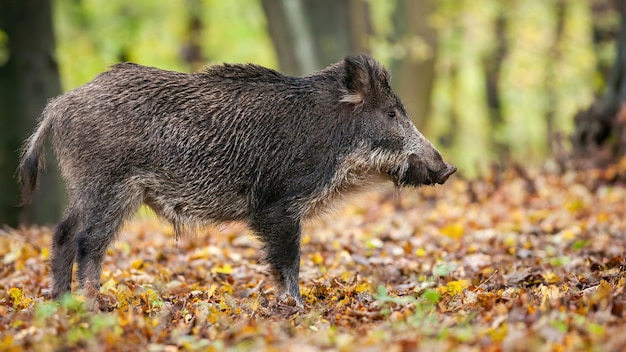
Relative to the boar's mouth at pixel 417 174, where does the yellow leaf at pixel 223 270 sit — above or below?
below

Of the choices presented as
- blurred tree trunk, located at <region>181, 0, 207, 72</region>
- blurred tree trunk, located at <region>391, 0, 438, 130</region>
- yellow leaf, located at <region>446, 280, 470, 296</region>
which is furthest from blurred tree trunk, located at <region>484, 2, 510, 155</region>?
yellow leaf, located at <region>446, 280, 470, 296</region>

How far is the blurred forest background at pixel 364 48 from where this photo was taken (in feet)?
36.3

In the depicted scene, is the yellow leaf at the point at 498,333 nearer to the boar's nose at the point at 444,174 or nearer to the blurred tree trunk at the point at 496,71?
the boar's nose at the point at 444,174

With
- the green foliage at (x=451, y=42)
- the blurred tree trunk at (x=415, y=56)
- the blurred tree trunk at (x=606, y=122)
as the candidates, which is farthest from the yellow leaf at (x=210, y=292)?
the green foliage at (x=451, y=42)

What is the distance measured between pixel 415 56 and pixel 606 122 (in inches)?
194

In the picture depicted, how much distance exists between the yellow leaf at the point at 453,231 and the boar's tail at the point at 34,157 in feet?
15.3

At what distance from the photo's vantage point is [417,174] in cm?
671

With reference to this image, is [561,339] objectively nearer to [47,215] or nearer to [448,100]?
[47,215]

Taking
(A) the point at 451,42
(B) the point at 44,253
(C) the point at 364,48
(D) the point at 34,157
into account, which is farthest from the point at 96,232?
(A) the point at 451,42

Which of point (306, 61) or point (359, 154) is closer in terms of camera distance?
point (359, 154)

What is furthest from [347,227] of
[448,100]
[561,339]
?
[448,100]

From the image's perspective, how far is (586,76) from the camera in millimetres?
23141

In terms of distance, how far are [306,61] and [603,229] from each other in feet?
22.0

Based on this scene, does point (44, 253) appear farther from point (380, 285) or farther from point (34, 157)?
point (380, 285)
